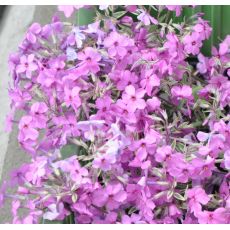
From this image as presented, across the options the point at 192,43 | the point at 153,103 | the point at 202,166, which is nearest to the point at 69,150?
the point at 153,103

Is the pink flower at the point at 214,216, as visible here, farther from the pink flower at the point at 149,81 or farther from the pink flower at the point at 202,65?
the pink flower at the point at 202,65

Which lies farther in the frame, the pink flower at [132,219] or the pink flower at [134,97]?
the pink flower at [134,97]

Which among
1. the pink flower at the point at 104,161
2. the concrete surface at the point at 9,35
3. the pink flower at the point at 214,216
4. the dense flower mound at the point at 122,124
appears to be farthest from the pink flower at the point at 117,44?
the concrete surface at the point at 9,35

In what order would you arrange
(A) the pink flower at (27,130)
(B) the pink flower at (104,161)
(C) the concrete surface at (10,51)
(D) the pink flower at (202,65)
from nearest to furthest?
1. (B) the pink flower at (104,161)
2. (A) the pink flower at (27,130)
3. (D) the pink flower at (202,65)
4. (C) the concrete surface at (10,51)

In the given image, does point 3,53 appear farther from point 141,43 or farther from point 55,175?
point 55,175

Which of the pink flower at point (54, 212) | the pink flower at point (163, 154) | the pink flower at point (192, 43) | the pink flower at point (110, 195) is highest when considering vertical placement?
the pink flower at point (192, 43)

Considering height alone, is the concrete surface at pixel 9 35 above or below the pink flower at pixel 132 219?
above

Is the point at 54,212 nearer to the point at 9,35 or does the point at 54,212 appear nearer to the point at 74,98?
the point at 74,98
